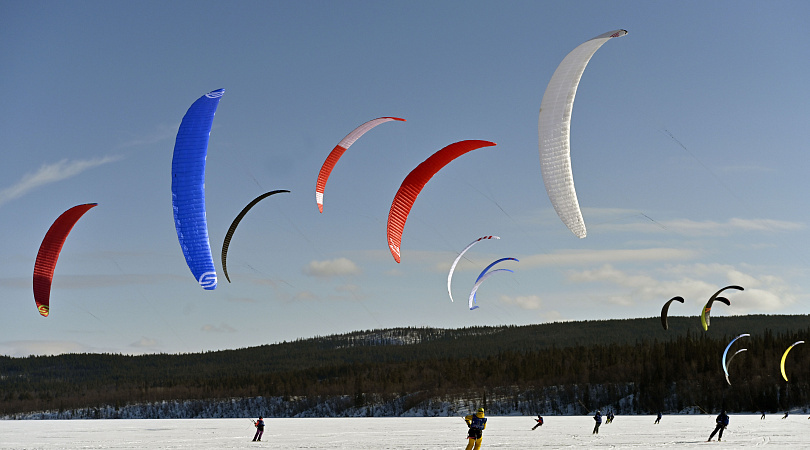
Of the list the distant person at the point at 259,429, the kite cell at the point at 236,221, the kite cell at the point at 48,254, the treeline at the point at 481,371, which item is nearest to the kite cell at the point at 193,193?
the kite cell at the point at 236,221

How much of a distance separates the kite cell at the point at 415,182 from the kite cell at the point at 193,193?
8430mm

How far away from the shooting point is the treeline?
87.8 metres

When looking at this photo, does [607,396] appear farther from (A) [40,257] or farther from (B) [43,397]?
(B) [43,397]

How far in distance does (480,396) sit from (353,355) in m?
80.4

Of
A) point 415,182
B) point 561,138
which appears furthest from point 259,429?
point 561,138

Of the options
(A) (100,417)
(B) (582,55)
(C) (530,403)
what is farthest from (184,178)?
(A) (100,417)

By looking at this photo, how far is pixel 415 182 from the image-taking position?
30484 millimetres

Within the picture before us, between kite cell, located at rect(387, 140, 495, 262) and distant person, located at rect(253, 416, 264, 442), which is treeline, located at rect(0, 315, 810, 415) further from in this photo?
kite cell, located at rect(387, 140, 495, 262)

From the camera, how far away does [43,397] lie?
140m

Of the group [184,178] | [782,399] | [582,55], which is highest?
[582,55]

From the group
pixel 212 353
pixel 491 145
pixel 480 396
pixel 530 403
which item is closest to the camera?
pixel 491 145

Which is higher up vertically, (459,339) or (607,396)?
(459,339)

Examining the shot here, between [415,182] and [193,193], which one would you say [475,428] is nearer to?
[193,193]

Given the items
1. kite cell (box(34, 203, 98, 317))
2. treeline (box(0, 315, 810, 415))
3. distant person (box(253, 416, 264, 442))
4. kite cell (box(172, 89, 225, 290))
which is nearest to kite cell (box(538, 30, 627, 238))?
kite cell (box(172, 89, 225, 290))
